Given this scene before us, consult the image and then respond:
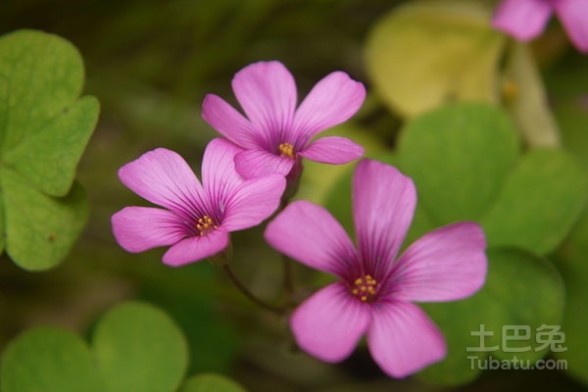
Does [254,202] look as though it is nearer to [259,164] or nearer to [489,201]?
[259,164]

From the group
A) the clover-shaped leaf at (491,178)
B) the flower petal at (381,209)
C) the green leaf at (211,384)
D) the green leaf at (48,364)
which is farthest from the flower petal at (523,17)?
the green leaf at (48,364)

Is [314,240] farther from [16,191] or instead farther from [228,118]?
[16,191]

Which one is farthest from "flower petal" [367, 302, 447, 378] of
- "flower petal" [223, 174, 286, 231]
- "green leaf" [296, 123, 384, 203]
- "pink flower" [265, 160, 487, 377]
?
"green leaf" [296, 123, 384, 203]

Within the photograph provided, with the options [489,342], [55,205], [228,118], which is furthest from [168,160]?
[489,342]

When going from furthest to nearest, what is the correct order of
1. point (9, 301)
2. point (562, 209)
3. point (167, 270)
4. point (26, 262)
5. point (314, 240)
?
point (9, 301), point (167, 270), point (562, 209), point (26, 262), point (314, 240)

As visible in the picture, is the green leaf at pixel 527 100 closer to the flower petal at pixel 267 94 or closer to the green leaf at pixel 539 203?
the green leaf at pixel 539 203

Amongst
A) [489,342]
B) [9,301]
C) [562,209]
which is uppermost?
[562,209]

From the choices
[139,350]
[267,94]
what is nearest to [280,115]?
[267,94]

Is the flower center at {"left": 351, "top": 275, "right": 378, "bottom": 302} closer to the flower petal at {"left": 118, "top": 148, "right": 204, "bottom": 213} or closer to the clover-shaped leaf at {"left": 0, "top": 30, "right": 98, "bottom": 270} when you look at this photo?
the flower petal at {"left": 118, "top": 148, "right": 204, "bottom": 213}
